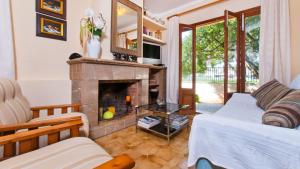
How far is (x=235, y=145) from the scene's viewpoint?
0.78 meters

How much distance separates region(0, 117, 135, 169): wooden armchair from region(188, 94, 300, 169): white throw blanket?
1.60 feet

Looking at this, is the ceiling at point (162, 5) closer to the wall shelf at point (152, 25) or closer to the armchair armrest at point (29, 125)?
the wall shelf at point (152, 25)

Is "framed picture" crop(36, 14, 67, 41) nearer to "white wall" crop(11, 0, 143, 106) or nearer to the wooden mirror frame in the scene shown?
"white wall" crop(11, 0, 143, 106)

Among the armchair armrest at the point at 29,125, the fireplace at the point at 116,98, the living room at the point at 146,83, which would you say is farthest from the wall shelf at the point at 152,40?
the armchair armrest at the point at 29,125

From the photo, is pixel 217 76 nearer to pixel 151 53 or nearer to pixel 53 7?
pixel 151 53

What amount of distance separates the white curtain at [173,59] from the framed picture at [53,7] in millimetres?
2071

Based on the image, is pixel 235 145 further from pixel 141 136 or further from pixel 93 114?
pixel 93 114

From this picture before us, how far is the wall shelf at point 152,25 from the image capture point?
307cm

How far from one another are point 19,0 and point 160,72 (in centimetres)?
256

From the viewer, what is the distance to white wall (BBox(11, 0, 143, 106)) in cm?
174

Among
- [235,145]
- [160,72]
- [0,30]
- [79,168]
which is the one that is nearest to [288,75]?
[235,145]

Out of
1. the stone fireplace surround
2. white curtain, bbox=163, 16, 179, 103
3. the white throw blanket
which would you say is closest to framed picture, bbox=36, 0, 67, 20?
the stone fireplace surround

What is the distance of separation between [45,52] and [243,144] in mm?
2347

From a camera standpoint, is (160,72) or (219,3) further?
(160,72)
